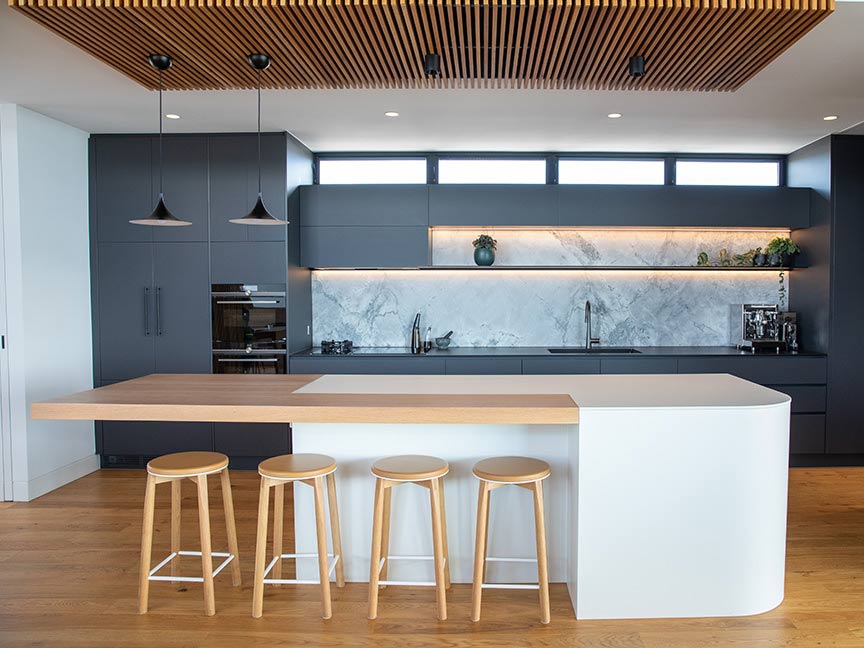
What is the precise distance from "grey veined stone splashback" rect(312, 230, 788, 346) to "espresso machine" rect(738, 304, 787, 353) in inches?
9.4

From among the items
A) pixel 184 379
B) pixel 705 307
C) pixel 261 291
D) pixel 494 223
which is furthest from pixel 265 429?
pixel 705 307

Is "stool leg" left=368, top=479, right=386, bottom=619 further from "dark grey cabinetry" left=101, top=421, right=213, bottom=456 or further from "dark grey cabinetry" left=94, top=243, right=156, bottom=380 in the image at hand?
"dark grey cabinetry" left=94, top=243, right=156, bottom=380

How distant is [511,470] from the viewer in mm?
2629

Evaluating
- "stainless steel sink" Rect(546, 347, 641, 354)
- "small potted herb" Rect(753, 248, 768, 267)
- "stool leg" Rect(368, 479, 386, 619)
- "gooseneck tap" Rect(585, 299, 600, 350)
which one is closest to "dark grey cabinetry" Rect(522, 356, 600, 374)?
"stainless steel sink" Rect(546, 347, 641, 354)

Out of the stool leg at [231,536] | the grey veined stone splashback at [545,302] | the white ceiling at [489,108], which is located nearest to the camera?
the stool leg at [231,536]

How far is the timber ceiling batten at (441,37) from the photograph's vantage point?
2.32m

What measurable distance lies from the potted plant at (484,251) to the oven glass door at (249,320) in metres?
1.65

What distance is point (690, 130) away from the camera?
4.77 m

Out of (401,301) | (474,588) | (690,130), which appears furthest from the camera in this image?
(401,301)

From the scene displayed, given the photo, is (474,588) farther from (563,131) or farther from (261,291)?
(563,131)

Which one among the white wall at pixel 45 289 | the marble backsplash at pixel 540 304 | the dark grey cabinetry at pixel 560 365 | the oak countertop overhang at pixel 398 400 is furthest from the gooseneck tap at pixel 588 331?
the white wall at pixel 45 289

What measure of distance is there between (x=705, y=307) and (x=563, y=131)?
2147 millimetres

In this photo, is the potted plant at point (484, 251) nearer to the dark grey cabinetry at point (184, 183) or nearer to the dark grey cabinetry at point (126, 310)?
the dark grey cabinetry at point (184, 183)

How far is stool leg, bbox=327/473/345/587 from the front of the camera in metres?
2.87
